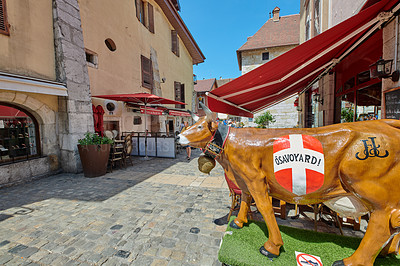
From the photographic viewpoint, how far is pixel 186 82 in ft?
63.4

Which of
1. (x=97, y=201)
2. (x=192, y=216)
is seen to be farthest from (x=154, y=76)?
(x=192, y=216)

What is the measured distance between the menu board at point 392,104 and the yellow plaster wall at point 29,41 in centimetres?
923

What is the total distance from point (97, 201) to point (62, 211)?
64 cm

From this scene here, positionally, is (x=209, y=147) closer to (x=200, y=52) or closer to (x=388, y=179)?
(x=388, y=179)

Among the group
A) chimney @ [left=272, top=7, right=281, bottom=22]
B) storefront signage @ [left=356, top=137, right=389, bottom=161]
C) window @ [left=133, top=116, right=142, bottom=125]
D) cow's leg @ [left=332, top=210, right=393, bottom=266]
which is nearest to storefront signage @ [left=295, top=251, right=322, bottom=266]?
cow's leg @ [left=332, top=210, right=393, bottom=266]

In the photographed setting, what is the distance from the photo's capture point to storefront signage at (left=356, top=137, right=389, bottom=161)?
5.04 ft

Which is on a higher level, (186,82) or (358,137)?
(186,82)

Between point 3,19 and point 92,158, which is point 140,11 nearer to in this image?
point 3,19

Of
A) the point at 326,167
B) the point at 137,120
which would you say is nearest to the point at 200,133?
the point at 326,167

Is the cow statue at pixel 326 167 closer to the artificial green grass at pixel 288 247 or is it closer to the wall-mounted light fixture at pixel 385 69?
the artificial green grass at pixel 288 247

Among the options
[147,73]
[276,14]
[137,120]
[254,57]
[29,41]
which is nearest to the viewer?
[29,41]

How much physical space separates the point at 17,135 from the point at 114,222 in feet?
17.0

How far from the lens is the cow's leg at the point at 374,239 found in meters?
1.57

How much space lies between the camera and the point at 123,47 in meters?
9.80
